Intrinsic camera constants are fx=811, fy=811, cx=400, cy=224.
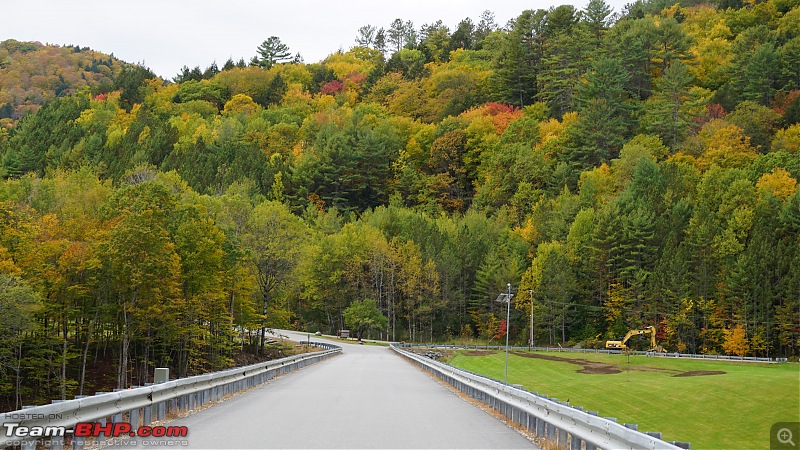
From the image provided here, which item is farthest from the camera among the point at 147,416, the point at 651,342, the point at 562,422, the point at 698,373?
the point at 651,342

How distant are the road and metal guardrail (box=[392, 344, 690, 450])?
0.39 m

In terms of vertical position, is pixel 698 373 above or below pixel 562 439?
below

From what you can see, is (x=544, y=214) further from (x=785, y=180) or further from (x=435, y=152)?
(x=435, y=152)

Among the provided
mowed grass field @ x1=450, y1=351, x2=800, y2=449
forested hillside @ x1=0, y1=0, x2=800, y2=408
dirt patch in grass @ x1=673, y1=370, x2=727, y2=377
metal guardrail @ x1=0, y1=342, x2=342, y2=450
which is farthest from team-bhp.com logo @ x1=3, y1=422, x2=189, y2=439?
dirt patch in grass @ x1=673, y1=370, x2=727, y2=377

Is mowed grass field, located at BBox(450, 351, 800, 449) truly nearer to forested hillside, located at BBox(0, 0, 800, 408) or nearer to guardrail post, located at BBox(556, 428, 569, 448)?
guardrail post, located at BBox(556, 428, 569, 448)

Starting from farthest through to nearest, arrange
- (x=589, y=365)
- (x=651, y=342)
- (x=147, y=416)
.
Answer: (x=651, y=342), (x=589, y=365), (x=147, y=416)

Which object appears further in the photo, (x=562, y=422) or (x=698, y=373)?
(x=698, y=373)

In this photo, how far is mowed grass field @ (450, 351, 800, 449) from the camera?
32531 mm

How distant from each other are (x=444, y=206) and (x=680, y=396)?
108022 millimetres

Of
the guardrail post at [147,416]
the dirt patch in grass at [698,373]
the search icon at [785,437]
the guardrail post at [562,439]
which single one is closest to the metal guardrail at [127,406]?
the guardrail post at [147,416]

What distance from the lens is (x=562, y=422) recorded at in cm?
A: 1161

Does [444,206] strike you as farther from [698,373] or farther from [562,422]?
[562,422]

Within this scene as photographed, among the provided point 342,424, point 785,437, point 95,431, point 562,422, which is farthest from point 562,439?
point 785,437

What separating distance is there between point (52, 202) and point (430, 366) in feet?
177
